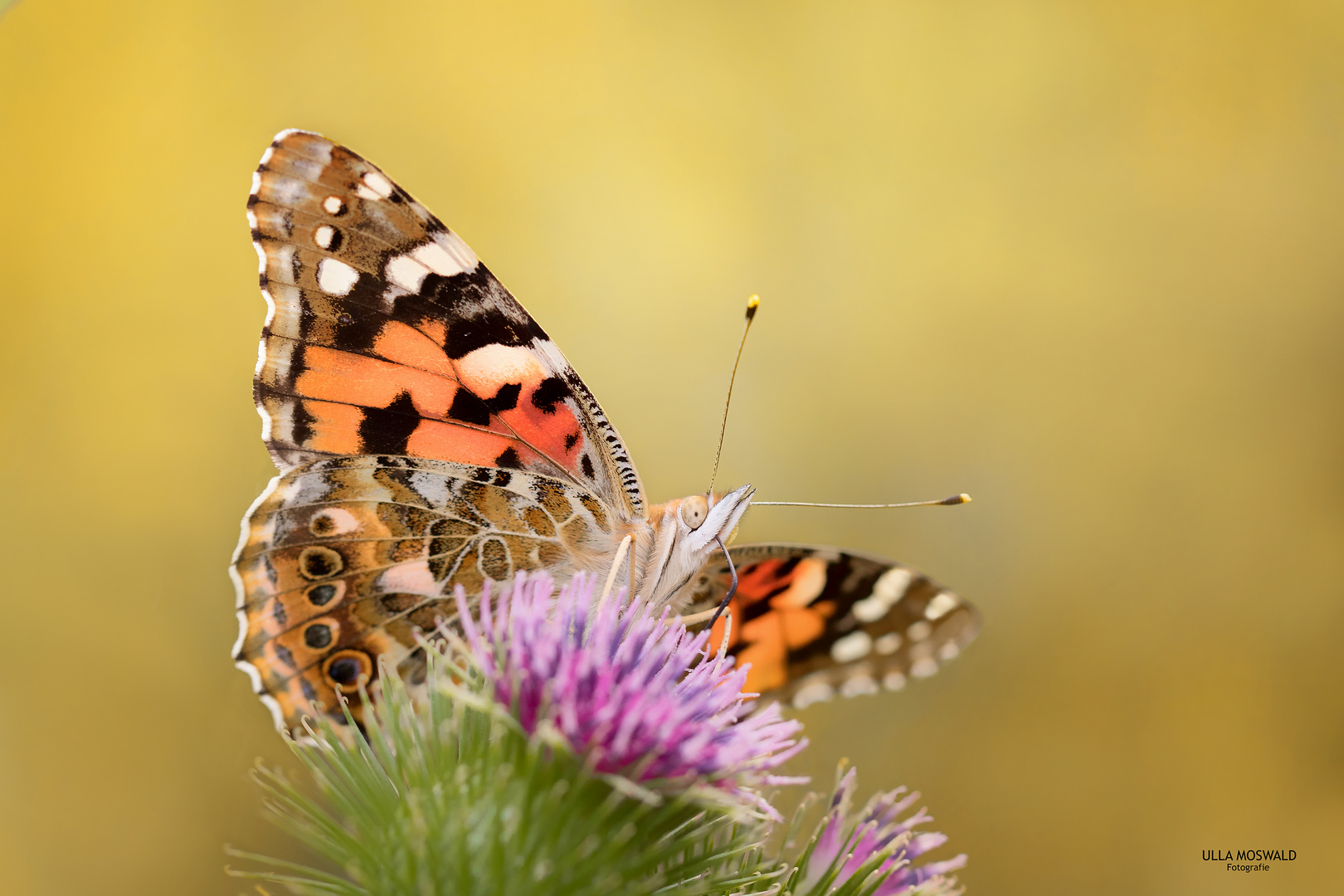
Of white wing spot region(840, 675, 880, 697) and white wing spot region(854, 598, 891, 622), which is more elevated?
white wing spot region(854, 598, 891, 622)

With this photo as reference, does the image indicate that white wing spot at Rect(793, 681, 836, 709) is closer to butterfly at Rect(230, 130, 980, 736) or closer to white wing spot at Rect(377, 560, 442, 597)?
butterfly at Rect(230, 130, 980, 736)

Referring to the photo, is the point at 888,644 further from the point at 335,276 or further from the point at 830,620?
the point at 335,276

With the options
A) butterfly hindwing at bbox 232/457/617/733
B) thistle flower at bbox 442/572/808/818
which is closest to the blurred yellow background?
butterfly hindwing at bbox 232/457/617/733

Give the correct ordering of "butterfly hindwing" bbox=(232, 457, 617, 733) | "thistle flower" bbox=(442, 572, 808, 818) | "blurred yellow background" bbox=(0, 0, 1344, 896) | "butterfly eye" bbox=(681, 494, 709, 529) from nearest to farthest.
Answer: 1. "thistle flower" bbox=(442, 572, 808, 818)
2. "butterfly hindwing" bbox=(232, 457, 617, 733)
3. "butterfly eye" bbox=(681, 494, 709, 529)
4. "blurred yellow background" bbox=(0, 0, 1344, 896)

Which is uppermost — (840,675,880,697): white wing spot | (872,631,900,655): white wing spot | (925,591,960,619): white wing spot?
(925,591,960,619): white wing spot

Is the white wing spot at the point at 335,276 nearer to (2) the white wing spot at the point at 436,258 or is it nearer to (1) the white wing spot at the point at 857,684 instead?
(2) the white wing spot at the point at 436,258
